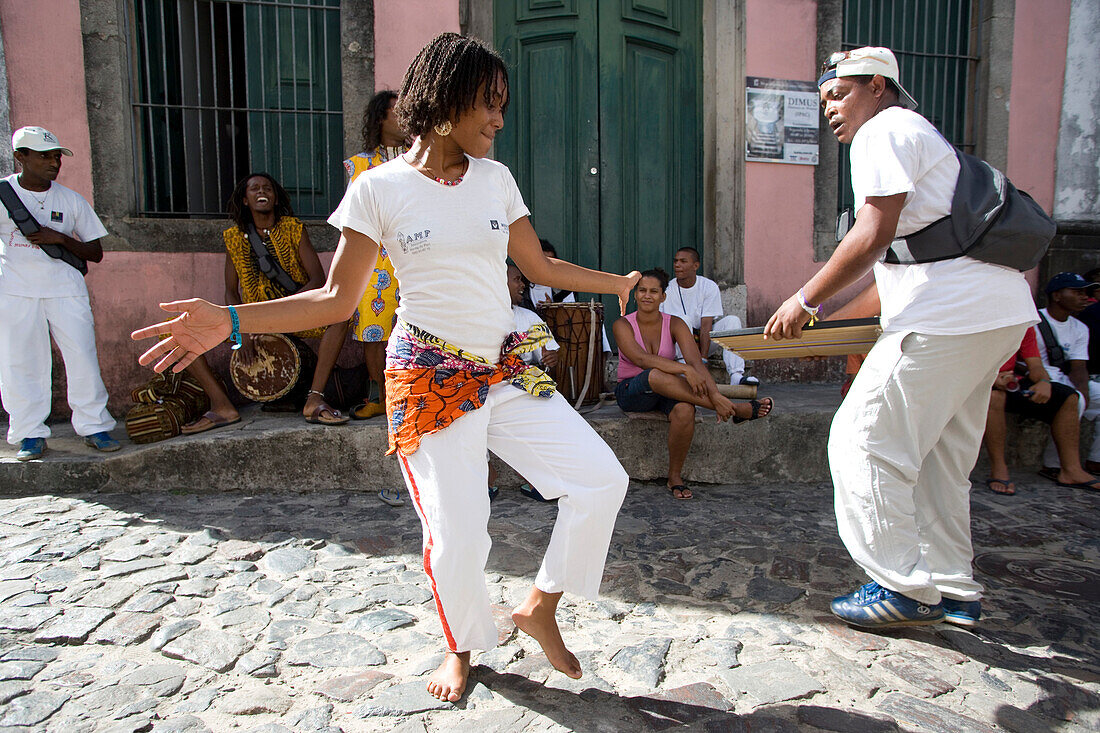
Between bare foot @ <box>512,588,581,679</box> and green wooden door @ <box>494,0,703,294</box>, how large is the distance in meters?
4.67

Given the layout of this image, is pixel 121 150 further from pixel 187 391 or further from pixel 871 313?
pixel 871 313

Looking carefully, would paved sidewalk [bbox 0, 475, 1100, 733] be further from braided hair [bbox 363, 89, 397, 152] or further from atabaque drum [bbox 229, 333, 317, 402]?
braided hair [bbox 363, 89, 397, 152]

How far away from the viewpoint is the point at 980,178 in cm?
277

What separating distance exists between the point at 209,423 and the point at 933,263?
452 cm

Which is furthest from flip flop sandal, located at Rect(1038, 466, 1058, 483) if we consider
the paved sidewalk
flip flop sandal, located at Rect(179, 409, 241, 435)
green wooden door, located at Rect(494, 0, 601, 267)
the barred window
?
the barred window

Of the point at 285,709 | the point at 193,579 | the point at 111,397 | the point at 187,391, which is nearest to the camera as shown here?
the point at 285,709

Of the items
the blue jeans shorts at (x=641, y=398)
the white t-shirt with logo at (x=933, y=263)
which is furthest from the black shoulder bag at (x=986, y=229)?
the blue jeans shorts at (x=641, y=398)

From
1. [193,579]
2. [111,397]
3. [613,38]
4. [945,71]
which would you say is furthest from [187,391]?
[945,71]

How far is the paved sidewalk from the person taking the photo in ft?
7.91

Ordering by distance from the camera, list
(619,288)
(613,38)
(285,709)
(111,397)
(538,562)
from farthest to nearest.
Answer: (613,38), (111,397), (538,562), (619,288), (285,709)

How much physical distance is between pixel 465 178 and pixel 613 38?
4.80 meters

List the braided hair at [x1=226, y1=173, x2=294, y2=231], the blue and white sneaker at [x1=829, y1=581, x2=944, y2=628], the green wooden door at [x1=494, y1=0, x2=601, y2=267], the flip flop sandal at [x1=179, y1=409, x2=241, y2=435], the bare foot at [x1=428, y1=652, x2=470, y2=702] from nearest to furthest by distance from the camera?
1. the bare foot at [x1=428, y1=652, x2=470, y2=702]
2. the blue and white sneaker at [x1=829, y1=581, x2=944, y2=628]
3. the flip flop sandal at [x1=179, y1=409, x2=241, y2=435]
4. the braided hair at [x1=226, y1=173, x2=294, y2=231]
5. the green wooden door at [x1=494, y1=0, x2=601, y2=267]

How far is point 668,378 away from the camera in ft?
16.4

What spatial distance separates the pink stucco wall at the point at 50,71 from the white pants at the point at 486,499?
5.21 metres
